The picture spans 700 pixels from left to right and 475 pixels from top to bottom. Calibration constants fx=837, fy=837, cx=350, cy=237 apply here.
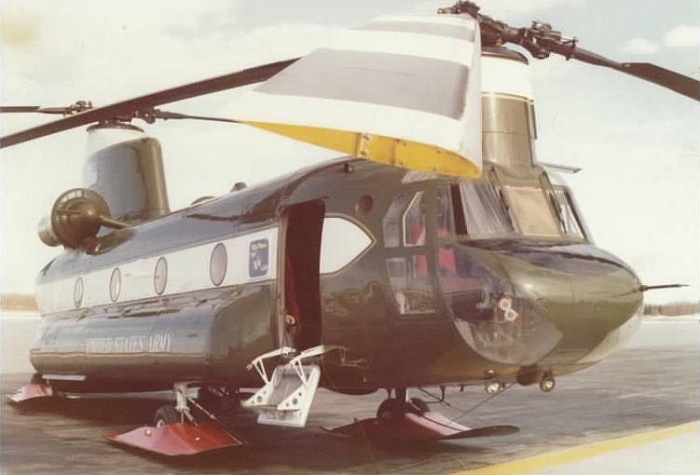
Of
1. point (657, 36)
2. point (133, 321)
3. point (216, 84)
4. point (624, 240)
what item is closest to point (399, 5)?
point (216, 84)

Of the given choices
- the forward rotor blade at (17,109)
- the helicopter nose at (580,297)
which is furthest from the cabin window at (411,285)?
the forward rotor blade at (17,109)

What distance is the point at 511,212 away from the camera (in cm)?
628

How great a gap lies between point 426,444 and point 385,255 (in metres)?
2.79

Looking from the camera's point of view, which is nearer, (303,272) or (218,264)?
(303,272)

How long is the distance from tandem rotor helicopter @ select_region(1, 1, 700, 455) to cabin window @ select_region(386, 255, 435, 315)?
1cm

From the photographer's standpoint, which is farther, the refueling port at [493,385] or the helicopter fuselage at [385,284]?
the refueling port at [493,385]

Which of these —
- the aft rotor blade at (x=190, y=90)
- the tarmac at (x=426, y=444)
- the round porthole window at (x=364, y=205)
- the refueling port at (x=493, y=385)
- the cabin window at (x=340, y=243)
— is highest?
the aft rotor blade at (x=190, y=90)

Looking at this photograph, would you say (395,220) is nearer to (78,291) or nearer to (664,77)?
(664,77)

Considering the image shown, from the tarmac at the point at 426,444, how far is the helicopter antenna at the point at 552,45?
210cm

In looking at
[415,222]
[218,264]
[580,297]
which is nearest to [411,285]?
[415,222]

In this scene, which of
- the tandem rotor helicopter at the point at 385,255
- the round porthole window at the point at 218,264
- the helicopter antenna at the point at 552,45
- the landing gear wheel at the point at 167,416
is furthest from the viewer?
the landing gear wheel at the point at 167,416

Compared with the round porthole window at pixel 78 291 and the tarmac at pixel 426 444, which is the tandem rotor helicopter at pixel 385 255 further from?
the round porthole window at pixel 78 291

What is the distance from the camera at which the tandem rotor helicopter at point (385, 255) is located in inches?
175

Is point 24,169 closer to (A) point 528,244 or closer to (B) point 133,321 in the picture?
(B) point 133,321
